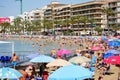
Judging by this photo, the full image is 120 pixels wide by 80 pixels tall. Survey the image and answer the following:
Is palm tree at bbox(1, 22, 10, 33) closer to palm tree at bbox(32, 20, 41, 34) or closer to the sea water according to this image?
palm tree at bbox(32, 20, 41, 34)

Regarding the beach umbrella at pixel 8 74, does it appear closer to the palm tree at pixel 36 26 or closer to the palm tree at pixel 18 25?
the palm tree at pixel 36 26

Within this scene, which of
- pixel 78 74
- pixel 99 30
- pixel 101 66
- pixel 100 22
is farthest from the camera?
pixel 100 22

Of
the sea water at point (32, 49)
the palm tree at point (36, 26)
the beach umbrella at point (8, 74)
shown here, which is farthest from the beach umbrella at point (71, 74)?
the palm tree at point (36, 26)

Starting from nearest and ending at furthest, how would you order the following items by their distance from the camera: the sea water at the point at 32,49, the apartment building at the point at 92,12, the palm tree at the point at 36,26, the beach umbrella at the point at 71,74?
1. the beach umbrella at the point at 71,74
2. the sea water at the point at 32,49
3. the apartment building at the point at 92,12
4. the palm tree at the point at 36,26

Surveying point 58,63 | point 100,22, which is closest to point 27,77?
point 58,63

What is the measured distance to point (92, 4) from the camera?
102 metres

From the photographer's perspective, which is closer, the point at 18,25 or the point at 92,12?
the point at 92,12

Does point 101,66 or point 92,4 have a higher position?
point 92,4

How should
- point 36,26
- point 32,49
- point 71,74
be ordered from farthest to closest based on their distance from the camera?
point 36,26, point 32,49, point 71,74

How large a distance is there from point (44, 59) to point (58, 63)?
2.26m

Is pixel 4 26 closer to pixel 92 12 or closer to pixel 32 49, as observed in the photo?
pixel 92 12

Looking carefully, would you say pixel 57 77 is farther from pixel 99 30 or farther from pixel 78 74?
pixel 99 30

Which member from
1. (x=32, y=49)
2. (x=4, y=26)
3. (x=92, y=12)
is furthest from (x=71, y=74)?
(x=4, y=26)

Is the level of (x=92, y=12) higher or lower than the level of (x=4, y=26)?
higher
